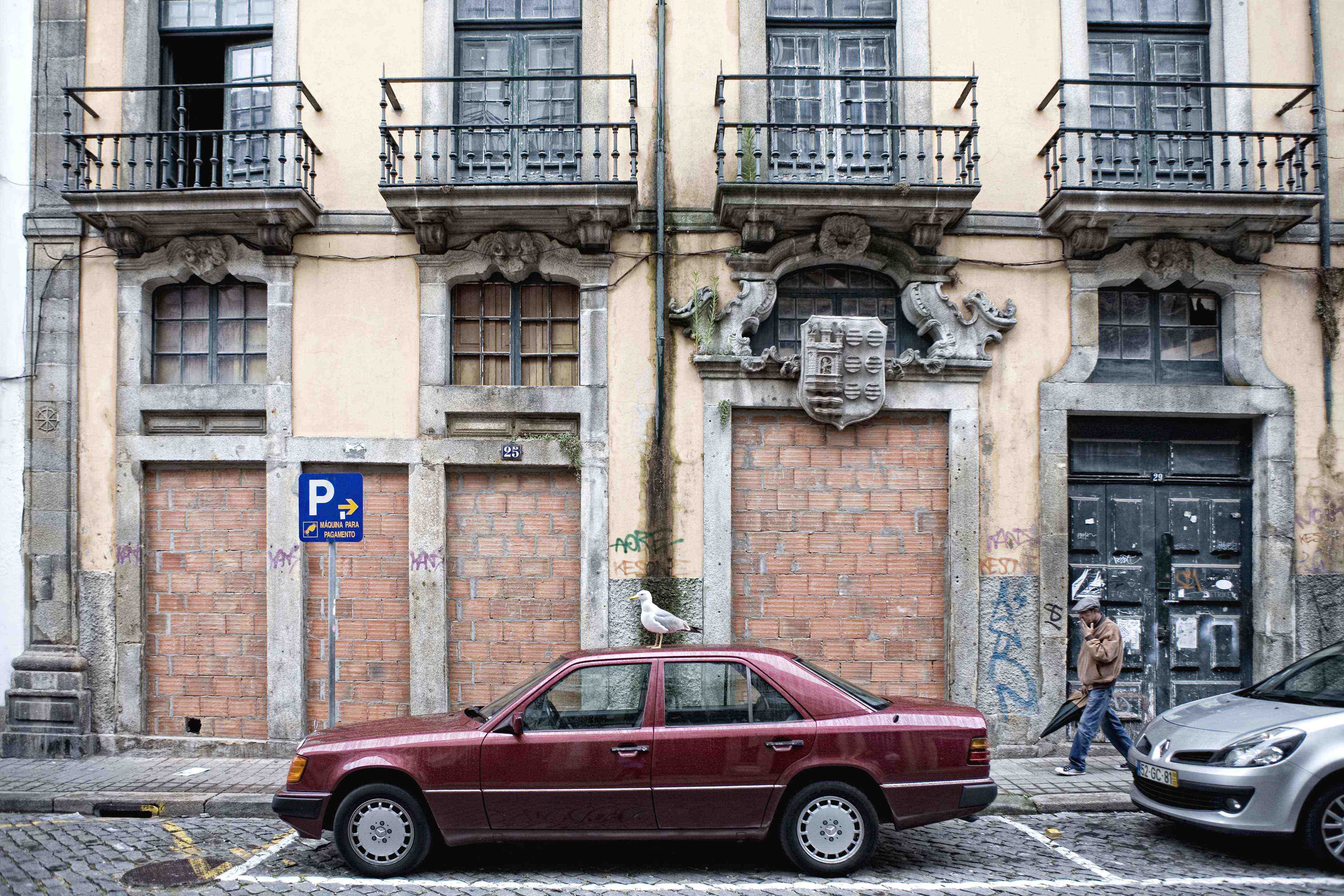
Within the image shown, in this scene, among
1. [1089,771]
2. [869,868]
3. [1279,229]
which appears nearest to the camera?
[869,868]

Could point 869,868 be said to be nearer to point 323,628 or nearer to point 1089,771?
point 1089,771

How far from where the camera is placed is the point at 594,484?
31.5 ft

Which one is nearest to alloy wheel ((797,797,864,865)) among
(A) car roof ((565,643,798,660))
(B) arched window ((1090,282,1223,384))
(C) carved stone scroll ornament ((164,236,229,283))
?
(A) car roof ((565,643,798,660))

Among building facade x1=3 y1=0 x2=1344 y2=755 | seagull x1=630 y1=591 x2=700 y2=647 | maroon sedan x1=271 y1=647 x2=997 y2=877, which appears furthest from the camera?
building facade x1=3 y1=0 x2=1344 y2=755

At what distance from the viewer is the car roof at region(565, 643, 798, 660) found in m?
6.21

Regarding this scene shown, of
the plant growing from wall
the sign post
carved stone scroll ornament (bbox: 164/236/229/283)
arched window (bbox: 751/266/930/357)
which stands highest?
carved stone scroll ornament (bbox: 164/236/229/283)

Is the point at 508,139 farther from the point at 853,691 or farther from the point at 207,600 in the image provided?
the point at 853,691

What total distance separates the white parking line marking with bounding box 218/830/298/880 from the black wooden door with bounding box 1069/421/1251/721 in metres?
7.72

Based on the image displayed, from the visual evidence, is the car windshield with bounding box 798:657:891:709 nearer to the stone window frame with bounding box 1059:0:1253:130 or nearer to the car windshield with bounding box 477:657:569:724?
the car windshield with bounding box 477:657:569:724

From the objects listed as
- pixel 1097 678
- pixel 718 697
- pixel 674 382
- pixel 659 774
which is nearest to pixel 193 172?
pixel 674 382

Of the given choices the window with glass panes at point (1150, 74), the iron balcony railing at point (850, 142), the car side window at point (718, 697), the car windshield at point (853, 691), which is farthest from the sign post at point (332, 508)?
the window with glass panes at point (1150, 74)

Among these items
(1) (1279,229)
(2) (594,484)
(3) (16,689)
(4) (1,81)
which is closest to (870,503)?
(2) (594,484)

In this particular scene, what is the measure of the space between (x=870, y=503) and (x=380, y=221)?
6.11 meters

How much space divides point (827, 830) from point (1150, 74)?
29.7ft
